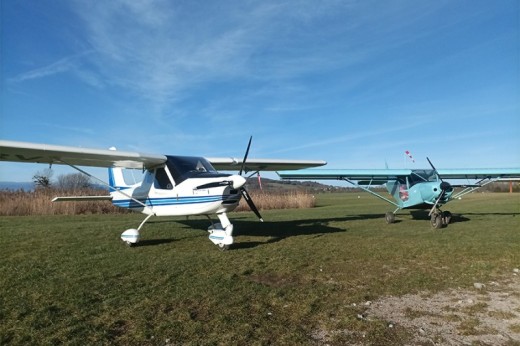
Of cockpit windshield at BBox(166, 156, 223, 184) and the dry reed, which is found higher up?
cockpit windshield at BBox(166, 156, 223, 184)

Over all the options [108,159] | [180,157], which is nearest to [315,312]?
[180,157]

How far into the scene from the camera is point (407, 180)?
17469 millimetres

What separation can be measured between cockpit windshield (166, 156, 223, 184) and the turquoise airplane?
656cm

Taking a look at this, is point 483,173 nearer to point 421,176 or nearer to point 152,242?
point 421,176

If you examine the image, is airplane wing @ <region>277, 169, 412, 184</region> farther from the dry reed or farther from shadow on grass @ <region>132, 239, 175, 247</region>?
the dry reed

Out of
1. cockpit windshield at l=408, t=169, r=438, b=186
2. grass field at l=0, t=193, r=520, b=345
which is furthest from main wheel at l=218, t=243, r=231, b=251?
cockpit windshield at l=408, t=169, r=438, b=186

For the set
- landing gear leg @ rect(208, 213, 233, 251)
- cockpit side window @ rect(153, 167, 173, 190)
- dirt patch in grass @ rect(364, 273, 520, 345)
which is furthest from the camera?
cockpit side window @ rect(153, 167, 173, 190)

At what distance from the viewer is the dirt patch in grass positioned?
3848 mm

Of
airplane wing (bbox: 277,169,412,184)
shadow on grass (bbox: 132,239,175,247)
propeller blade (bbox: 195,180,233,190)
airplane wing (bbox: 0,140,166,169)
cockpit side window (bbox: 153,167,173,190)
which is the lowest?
shadow on grass (bbox: 132,239,175,247)

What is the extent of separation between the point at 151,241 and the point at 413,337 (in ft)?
27.2

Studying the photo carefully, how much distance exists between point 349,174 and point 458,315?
45.2 feet

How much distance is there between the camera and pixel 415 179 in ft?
57.4

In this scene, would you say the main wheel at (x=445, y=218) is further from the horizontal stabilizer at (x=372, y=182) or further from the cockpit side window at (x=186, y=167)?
the cockpit side window at (x=186, y=167)

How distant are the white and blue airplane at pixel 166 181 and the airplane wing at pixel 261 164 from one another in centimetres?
257
